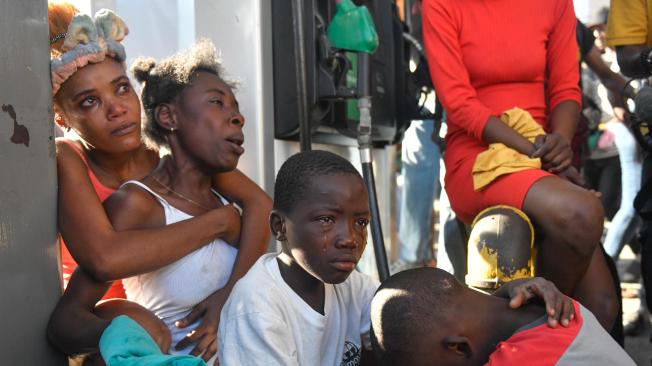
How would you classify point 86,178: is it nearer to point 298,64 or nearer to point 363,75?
point 298,64

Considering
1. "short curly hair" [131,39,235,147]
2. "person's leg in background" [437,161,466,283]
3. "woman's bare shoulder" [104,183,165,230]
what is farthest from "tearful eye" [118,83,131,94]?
"person's leg in background" [437,161,466,283]

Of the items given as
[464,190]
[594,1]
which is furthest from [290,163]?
[594,1]

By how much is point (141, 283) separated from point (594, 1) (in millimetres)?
6367

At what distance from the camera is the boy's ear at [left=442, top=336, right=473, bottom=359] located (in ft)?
6.44

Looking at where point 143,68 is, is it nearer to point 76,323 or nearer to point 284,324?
point 76,323

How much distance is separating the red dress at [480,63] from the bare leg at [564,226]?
37cm

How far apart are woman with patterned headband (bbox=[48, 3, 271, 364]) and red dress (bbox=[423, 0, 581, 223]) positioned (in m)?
0.81

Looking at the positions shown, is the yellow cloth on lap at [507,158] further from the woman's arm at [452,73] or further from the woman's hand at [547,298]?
the woman's hand at [547,298]

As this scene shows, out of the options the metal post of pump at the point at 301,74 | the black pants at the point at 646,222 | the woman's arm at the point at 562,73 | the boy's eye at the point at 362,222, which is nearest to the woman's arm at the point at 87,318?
the boy's eye at the point at 362,222

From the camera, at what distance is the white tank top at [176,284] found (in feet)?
7.91

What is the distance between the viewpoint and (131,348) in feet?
6.39

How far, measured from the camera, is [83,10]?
298 centimetres

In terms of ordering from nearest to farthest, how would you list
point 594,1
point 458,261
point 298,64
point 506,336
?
point 506,336 < point 298,64 < point 458,261 < point 594,1

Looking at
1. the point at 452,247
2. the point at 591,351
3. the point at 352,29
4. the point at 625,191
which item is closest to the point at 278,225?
the point at 591,351
